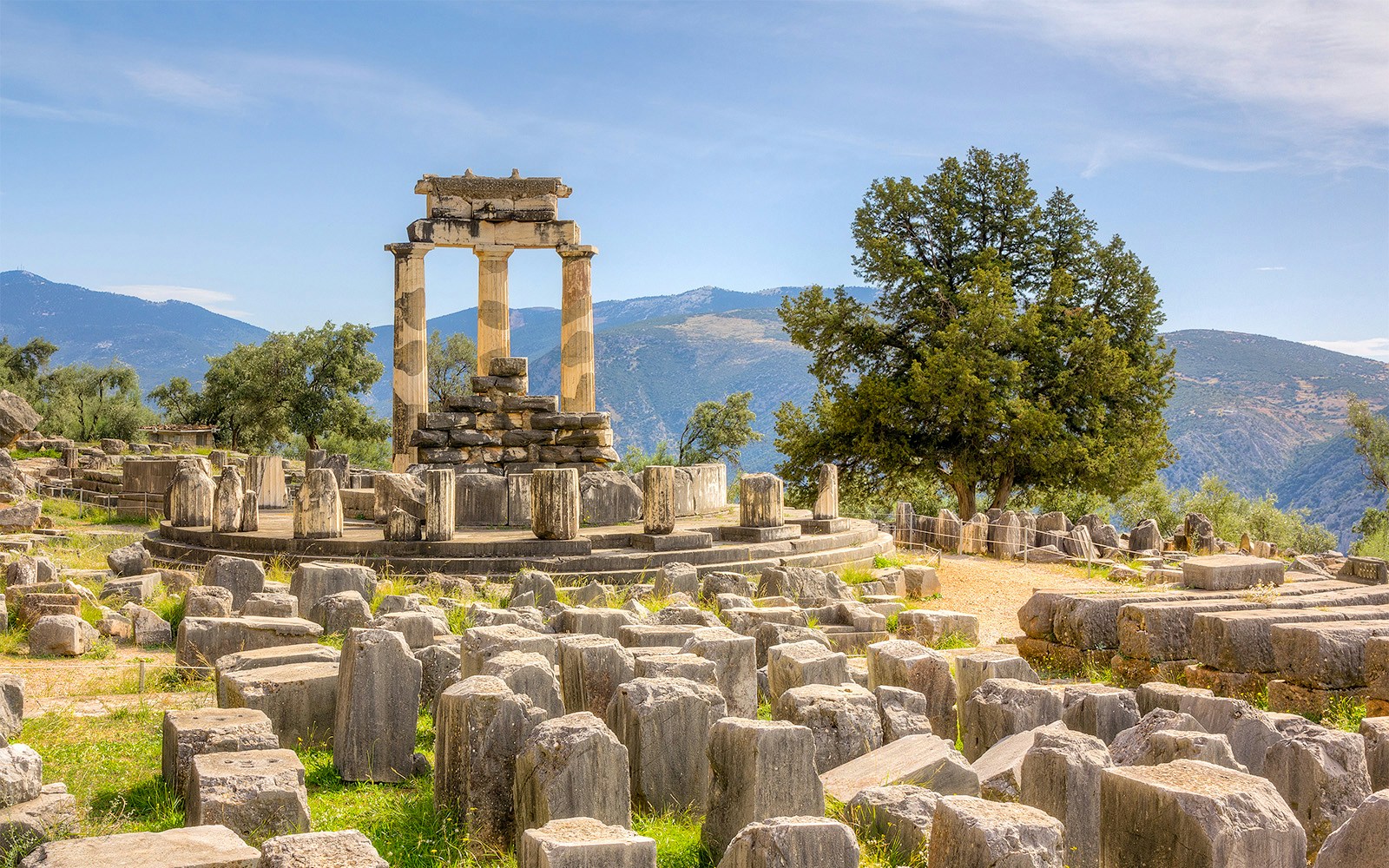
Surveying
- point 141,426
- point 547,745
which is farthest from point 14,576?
point 141,426

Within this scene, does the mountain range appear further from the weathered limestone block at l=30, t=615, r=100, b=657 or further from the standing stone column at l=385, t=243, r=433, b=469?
the weathered limestone block at l=30, t=615, r=100, b=657

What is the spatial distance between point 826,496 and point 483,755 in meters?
12.7

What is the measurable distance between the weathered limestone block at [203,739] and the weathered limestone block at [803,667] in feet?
9.24

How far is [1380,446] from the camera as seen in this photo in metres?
41.5

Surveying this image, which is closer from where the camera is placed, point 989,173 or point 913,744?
point 913,744

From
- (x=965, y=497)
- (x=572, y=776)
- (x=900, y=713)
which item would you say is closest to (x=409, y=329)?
(x=965, y=497)

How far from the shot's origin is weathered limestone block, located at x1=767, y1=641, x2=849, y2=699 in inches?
257

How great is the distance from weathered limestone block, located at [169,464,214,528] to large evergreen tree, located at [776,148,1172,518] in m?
14.5

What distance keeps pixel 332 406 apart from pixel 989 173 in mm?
25319

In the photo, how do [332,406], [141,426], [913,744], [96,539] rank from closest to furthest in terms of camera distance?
[913,744] → [96,539] → [332,406] → [141,426]

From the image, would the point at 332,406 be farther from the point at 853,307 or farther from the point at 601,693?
the point at 601,693

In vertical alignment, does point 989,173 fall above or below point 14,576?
above

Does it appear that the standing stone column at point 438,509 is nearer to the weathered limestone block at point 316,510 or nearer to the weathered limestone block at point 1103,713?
the weathered limestone block at point 316,510

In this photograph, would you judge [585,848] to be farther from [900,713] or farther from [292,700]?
[292,700]
